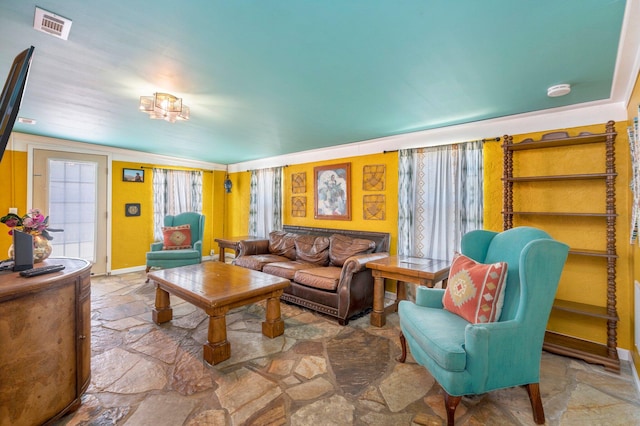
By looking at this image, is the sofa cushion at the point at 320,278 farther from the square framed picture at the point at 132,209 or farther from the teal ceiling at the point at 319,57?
the square framed picture at the point at 132,209

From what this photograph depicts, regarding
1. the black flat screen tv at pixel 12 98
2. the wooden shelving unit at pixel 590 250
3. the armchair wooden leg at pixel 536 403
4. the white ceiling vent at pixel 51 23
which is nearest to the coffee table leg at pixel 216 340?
the black flat screen tv at pixel 12 98

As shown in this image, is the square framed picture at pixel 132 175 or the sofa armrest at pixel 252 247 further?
the square framed picture at pixel 132 175

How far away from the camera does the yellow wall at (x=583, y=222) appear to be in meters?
2.50

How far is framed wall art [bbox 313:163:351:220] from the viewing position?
4.47 meters

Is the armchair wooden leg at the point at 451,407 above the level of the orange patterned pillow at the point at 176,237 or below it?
below

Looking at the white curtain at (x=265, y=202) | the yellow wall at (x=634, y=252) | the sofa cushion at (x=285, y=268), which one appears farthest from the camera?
the white curtain at (x=265, y=202)

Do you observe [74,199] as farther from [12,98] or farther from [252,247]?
[12,98]

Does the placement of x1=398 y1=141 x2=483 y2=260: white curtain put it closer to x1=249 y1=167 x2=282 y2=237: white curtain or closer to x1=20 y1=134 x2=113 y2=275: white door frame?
x1=249 y1=167 x2=282 y2=237: white curtain

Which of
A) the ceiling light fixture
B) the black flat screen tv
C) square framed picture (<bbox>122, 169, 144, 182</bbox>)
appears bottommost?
the black flat screen tv

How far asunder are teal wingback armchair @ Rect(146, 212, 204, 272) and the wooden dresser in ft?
9.63

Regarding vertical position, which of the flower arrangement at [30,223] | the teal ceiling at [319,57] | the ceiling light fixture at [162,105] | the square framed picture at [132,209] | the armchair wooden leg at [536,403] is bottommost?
the armchair wooden leg at [536,403]

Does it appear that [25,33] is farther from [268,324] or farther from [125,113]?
[268,324]

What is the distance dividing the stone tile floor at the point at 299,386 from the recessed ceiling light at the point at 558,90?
7.45ft

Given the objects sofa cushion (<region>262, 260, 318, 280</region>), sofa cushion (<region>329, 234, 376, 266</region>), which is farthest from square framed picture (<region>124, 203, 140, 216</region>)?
sofa cushion (<region>329, 234, 376, 266</region>)
